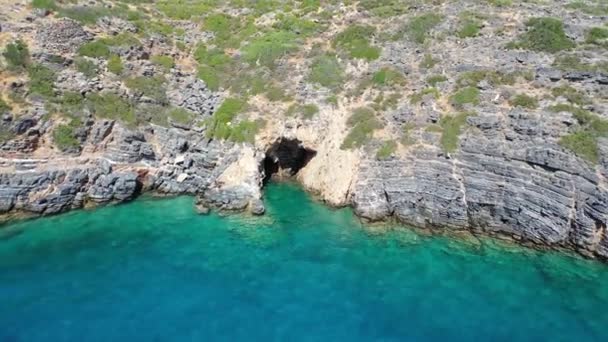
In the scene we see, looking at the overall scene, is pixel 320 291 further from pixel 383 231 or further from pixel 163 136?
pixel 163 136

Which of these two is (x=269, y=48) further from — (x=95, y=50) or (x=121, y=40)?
(x=95, y=50)

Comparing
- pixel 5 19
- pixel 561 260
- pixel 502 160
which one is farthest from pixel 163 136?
pixel 561 260

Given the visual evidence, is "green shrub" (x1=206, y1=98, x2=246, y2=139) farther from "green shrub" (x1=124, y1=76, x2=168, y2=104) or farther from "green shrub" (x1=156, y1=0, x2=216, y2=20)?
"green shrub" (x1=156, y1=0, x2=216, y2=20)

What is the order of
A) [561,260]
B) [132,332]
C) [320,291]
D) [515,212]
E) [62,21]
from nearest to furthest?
1. [132,332]
2. [320,291]
3. [561,260]
4. [515,212]
5. [62,21]

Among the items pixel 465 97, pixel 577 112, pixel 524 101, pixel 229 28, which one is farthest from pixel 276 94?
pixel 577 112

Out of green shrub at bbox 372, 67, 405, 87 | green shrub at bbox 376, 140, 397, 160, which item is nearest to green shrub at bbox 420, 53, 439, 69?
green shrub at bbox 372, 67, 405, 87
